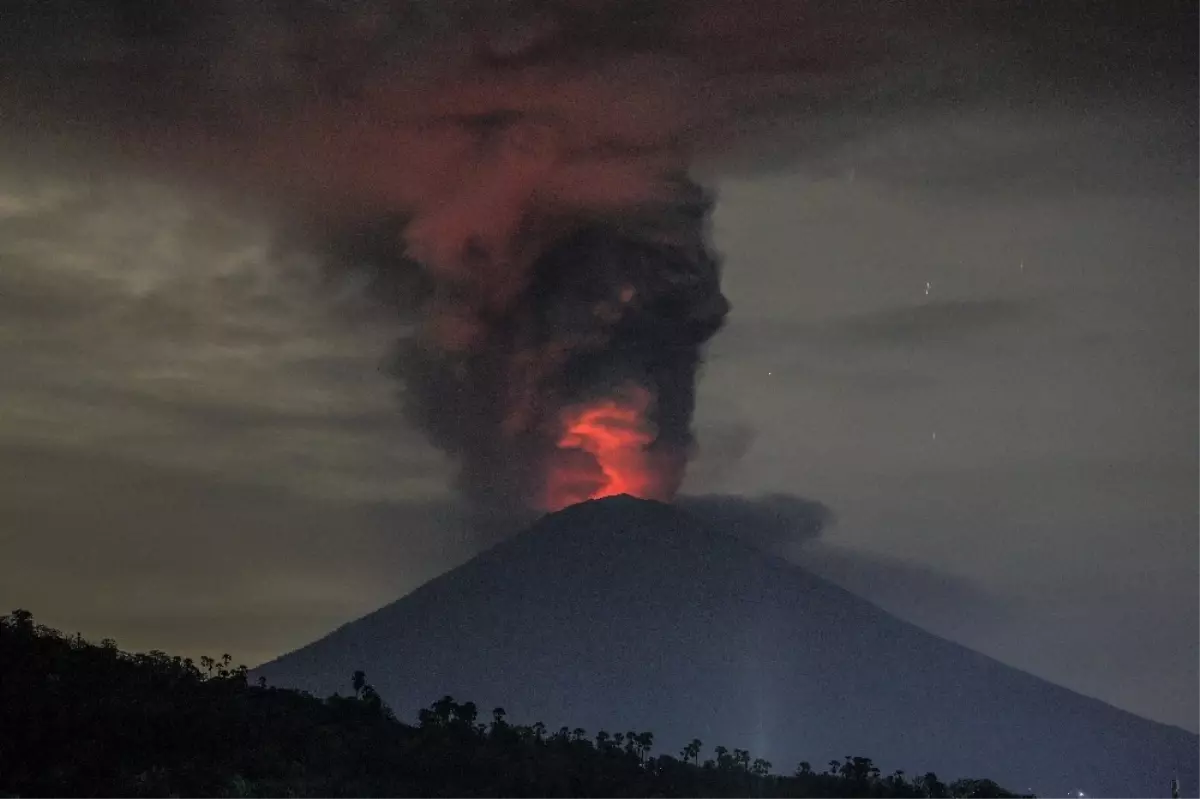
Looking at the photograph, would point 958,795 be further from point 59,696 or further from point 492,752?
point 59,696

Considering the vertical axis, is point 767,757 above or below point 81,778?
above

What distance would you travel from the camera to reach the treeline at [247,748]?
170 ft

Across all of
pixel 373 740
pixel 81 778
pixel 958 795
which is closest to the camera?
pixel 81 778

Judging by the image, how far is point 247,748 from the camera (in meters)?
61.2

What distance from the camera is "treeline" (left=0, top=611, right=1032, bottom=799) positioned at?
170 ft

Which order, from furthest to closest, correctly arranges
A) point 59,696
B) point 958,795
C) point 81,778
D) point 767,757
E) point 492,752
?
point 767,757 → point 958,795 → point 492,752 → point 59,696 → point 81,778

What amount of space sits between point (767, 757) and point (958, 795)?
100 meters

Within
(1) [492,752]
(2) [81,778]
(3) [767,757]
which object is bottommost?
(2) [81,778]

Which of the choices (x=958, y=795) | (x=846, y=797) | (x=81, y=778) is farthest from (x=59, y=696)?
(x=958, y=795)

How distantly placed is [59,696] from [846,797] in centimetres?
4720

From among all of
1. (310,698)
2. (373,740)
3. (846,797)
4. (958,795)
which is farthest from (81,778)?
(958,795)

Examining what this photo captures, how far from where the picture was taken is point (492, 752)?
260ft

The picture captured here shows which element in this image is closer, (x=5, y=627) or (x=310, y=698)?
(x=5, y=627)

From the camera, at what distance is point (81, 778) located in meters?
49.9
